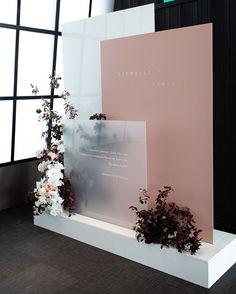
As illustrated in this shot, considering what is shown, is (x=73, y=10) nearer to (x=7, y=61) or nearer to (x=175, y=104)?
(x=7, y=61)

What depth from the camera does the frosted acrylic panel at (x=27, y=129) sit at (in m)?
4.80

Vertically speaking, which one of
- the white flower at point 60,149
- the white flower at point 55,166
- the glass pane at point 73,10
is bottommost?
the white flower at point 55,166

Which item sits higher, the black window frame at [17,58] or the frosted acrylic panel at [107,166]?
the black window frame at [17,58]

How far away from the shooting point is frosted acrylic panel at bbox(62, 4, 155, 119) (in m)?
4.17

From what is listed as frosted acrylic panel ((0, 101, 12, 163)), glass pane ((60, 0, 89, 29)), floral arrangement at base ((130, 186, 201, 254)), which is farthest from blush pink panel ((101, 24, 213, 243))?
glass pane ((60, 0, 89, 29))

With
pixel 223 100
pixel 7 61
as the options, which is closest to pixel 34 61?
pixel 7 61

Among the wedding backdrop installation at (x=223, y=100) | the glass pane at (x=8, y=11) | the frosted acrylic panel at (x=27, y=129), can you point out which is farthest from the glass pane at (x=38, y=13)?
the wedding backdrop installation at (x=223, y=100)

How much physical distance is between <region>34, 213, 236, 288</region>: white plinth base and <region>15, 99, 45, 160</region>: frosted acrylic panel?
1.52 meters

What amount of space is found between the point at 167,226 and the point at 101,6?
388 cm

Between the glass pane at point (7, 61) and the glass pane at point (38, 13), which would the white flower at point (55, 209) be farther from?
the glass pane at point (38, 13)

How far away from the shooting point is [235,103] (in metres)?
3.81

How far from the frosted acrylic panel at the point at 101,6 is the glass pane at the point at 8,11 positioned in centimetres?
140

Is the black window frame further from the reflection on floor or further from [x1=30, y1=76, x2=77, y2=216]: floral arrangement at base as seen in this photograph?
the reflection on floor

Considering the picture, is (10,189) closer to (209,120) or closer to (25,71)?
(25,71)
